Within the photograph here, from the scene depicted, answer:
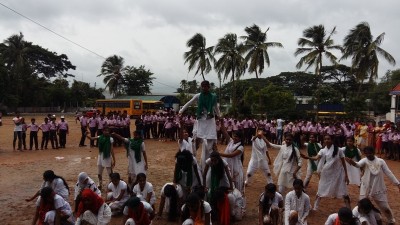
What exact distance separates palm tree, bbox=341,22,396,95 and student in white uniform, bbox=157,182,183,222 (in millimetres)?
28956

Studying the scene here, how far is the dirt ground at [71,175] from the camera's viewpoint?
8.41 meters

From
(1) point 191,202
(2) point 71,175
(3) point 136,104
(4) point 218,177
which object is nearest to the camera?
(1) point 191,202

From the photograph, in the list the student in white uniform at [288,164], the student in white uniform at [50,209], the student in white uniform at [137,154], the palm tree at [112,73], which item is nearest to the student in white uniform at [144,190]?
the student in white uniform at [50,209]

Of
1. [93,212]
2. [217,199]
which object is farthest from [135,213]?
[217,199]

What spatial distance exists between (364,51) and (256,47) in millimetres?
9513

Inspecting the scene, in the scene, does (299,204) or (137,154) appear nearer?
(299,204)

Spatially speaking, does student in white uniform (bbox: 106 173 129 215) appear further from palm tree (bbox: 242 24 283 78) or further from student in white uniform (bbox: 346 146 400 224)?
palm tree (bbox: 242 24 283 78)

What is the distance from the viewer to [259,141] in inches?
414

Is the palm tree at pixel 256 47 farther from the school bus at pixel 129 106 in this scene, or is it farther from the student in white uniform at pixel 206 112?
the student in white uniform at pixel 206 112

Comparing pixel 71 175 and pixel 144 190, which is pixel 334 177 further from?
pixel 71 175

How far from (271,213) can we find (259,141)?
3.85 m

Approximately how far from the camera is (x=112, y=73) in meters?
63.6

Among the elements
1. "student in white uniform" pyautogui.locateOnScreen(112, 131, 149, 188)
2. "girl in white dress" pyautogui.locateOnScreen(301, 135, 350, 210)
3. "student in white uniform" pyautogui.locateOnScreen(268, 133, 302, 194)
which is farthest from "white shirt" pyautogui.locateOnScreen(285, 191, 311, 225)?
"student in white uniform" pyautogui.locateOnScreen(112, 131, 149, 188)

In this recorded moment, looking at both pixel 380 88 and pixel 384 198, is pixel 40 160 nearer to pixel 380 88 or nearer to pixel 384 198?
pixel 384 198
